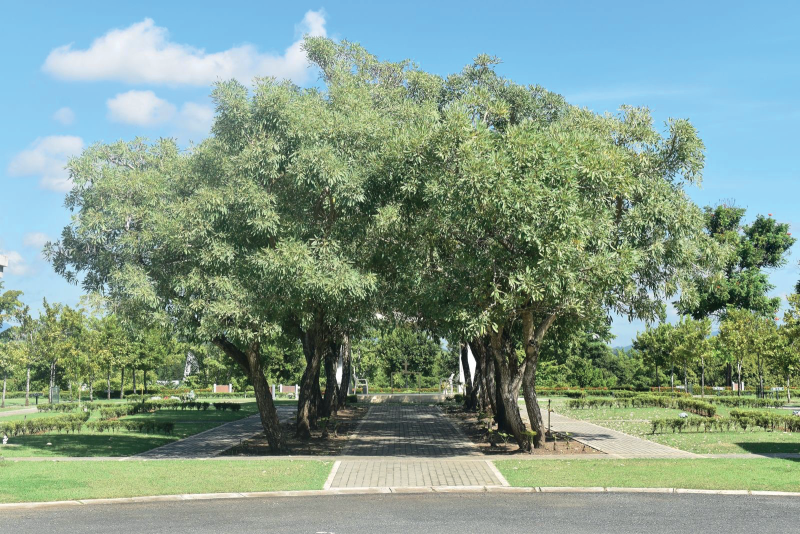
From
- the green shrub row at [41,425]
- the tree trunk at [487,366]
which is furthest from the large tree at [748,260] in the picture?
the green shrub row at [41,425]

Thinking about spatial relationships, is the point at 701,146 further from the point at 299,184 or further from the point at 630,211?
the point at 299,184

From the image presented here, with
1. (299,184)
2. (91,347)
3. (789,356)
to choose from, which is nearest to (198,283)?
(299,184)

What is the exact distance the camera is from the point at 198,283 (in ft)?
66.1

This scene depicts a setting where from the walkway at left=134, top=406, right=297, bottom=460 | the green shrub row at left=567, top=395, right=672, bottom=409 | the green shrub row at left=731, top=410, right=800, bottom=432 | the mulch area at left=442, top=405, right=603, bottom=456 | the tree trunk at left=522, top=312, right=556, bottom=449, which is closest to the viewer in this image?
the mulch area at left=442, top=405, right=603, bottom=456

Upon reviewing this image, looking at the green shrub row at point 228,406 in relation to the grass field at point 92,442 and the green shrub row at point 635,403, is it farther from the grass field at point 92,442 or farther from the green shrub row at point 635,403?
the green shrub row at point 635,403

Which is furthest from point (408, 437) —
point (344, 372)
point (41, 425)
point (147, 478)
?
point (344, 372)

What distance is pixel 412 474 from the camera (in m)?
17.7

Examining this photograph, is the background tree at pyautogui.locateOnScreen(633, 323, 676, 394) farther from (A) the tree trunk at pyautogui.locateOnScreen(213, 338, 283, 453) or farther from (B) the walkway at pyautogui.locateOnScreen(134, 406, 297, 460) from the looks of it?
(A) the tree trunk at pyautogui.locateOnScreen(213, 338, 283, 453)

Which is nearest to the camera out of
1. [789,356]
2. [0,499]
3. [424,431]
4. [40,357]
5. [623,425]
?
[0,499]

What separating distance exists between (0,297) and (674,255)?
47310 millimetres

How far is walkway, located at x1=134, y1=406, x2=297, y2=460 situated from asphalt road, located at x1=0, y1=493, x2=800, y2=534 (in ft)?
30.6

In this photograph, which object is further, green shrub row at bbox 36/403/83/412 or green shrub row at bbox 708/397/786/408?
green shrub row at bbox 708/397/786/408

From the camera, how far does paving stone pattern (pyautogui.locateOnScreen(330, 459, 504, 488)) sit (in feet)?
53.6

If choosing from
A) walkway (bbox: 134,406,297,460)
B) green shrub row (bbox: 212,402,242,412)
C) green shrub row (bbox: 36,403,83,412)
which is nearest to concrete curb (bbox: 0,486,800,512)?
walkway (bbox: 134,406,297,460)
